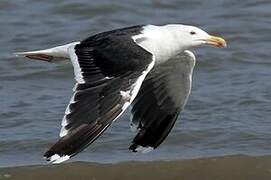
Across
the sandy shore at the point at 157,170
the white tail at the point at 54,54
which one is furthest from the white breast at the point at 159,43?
the sandy shore at the point at 157,170

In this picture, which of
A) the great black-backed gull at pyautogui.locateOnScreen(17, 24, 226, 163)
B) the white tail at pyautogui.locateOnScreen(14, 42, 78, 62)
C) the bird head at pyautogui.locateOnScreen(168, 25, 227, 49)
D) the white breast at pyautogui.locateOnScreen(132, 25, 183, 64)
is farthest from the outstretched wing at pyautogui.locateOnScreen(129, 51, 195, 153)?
the white tail at pyautogui.locateOnScreen(14, 42, 78, 62)

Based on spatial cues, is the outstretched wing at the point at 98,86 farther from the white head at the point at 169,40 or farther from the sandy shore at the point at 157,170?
the sandy shore at the point at 157,170

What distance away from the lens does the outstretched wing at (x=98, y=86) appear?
660 cm

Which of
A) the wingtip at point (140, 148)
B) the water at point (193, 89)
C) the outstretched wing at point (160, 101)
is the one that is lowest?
the water at point (193, 89)

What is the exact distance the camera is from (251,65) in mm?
11453

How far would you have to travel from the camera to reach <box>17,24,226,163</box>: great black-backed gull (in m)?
6.72

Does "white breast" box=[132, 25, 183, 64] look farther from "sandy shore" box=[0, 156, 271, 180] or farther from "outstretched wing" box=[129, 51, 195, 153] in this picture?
"sandy shore" box=[0, 156, 271, 180]

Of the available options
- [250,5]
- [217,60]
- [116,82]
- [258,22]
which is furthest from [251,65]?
[116,82]

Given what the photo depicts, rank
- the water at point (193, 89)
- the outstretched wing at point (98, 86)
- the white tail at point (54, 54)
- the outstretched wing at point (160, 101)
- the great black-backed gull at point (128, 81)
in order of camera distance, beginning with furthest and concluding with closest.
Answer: the water at point (193, 89) < the outstretched wing at point (160, 101) < the white tail at point (54, 54) < the great black-backed gull at point (128, 81) < the outstretched wing at point (98, 86)

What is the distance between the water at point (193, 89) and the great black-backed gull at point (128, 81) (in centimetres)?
41

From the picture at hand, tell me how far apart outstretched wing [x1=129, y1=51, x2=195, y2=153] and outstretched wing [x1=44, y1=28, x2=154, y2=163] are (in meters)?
0.88

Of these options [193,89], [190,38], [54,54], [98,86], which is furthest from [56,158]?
[193,89]

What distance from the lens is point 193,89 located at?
10672 millimetres

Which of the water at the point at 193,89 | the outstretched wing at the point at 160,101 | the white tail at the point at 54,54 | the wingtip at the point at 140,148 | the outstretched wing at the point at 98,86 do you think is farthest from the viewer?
the water at the point at 193,89
